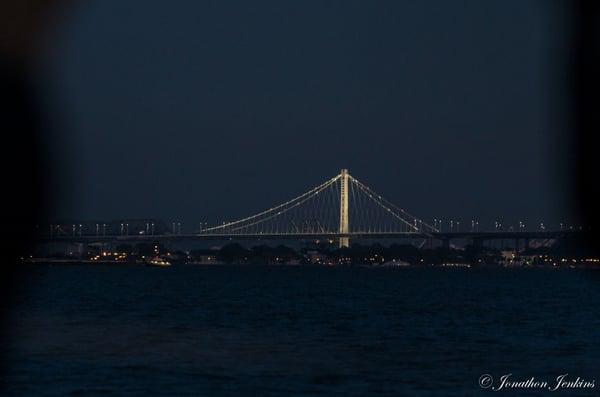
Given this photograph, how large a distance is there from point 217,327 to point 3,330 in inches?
138

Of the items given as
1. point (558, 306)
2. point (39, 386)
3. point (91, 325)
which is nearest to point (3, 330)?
point (91, 325)

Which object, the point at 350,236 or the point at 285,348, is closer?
the point at 285,348

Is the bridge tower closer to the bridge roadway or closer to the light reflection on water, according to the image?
the bridge roadway

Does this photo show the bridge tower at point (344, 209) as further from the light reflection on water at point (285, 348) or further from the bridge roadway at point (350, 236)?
the light reflection on water at point (285, 348)

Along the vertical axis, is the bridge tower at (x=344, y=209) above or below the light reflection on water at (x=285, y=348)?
above

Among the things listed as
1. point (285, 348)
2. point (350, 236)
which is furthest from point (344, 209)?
point (285, 348)

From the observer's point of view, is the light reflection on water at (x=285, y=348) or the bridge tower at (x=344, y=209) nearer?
the light reflection on water at (x=285, y=348)

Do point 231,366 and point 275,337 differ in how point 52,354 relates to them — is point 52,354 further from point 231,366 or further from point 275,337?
point 275,337

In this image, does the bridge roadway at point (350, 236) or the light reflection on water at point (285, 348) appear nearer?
the light reflection on water at point (285, 348)

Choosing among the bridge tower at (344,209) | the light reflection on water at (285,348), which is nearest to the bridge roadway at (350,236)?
the bridge tower at (344,209)

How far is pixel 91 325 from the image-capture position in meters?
23.6

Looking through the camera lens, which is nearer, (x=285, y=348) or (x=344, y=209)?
(x=285, y=348)

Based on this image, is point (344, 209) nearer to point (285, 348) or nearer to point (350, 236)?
point (350, 236)

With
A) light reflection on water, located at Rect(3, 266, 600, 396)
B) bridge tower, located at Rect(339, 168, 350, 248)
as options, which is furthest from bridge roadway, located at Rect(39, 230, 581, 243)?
light reflection on water, located at Rect(3, 266, 600, 396)
